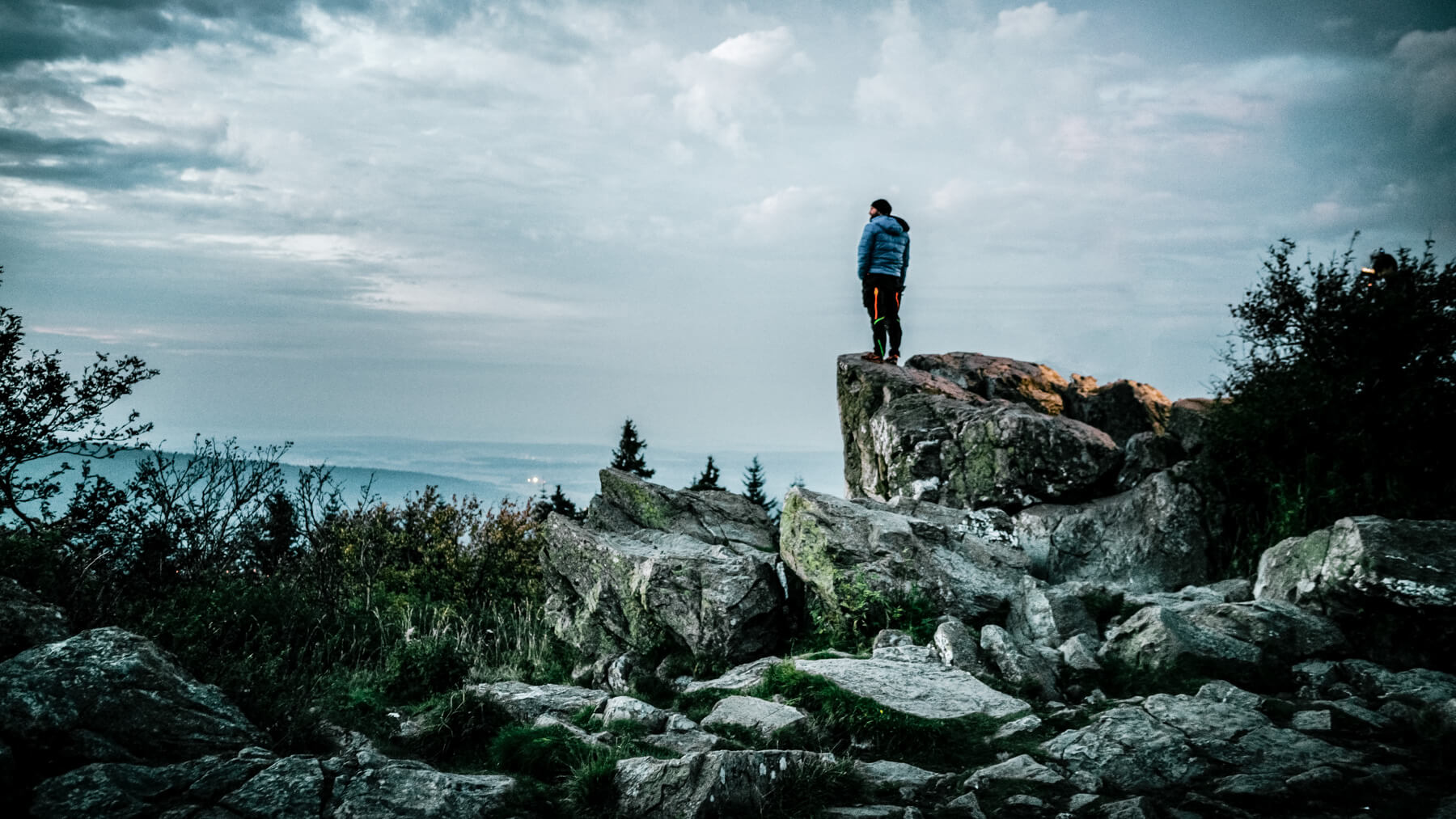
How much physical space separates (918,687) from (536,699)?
3.81 metres

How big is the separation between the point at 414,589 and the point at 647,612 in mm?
5846

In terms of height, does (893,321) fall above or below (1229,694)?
above

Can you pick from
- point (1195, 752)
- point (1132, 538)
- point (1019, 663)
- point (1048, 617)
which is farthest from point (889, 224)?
point (1195, 752)

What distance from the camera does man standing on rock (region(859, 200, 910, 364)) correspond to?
16859mm

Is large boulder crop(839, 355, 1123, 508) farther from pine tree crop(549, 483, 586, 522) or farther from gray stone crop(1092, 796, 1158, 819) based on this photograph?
pine tree crop(549, 483, 586, 522)

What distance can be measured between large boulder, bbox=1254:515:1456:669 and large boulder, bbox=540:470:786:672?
6.31 meters

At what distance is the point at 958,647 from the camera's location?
941cm

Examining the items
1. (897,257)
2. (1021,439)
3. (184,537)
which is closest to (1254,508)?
(1021,439)

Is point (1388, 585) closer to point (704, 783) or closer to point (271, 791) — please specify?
point (704, 783)

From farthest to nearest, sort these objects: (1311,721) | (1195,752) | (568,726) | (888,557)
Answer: (888,557)
(568,726)
(1311,721)
(1195,752)

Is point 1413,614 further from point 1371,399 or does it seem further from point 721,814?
point 721,814

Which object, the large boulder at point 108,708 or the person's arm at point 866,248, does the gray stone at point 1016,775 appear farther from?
the person's arm at point 866,248

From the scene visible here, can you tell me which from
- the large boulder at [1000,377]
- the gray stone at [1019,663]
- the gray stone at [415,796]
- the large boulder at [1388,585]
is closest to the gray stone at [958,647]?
the gray stone at [1019,663]

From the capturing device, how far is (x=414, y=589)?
15.0 meters
